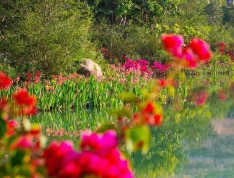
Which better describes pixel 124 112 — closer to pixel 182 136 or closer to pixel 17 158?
pixel 17 158

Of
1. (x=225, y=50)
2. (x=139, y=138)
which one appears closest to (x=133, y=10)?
(x=225, y=50)

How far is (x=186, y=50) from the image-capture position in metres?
2.28

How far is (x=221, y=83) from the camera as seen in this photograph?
62.0 ft

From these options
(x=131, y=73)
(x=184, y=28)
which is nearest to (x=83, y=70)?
(x=131, y=73)

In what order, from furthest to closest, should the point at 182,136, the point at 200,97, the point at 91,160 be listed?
the point at 200,97 → the point at 182,136 → the point at 91,160

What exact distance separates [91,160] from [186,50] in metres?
0.87

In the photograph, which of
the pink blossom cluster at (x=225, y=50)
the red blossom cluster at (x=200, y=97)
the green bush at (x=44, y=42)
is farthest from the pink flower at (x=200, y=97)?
the pink blossom cluster at (x=225, y=50)

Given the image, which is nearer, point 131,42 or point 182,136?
point 182,136

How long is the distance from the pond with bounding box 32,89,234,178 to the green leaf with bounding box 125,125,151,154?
4751 millimetres

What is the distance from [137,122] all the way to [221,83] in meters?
17.2

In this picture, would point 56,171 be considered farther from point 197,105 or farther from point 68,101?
point 197,105

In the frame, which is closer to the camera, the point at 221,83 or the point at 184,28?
the point at 221,83

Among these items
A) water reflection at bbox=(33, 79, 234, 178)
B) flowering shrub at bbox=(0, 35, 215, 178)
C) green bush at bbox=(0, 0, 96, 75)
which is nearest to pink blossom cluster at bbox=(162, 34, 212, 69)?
flowering shrub at bbox=(0, 35, 215, 178)

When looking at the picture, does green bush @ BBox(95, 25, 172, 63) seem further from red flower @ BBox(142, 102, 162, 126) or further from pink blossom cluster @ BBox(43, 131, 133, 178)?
pink blossom cluster @ BBox(43, 131, 133, 178)
